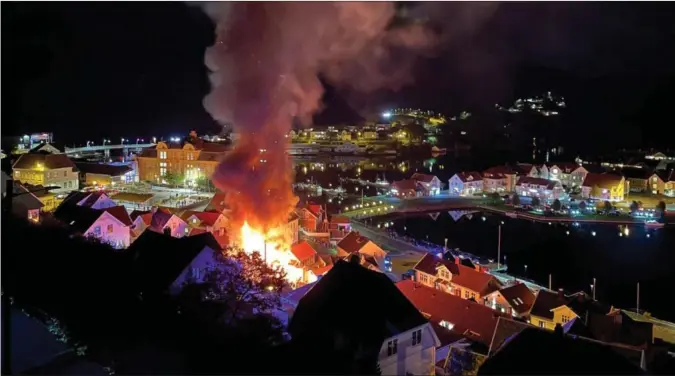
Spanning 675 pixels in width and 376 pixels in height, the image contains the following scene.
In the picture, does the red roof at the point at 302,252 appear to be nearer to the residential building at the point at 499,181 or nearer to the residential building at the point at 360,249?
the residential building at the point at 360,249

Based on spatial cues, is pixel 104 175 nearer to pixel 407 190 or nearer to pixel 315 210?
pixel 315 210

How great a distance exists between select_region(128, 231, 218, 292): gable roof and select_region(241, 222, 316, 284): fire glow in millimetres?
1984

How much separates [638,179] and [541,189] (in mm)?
3631

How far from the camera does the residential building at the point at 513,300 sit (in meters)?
7.35

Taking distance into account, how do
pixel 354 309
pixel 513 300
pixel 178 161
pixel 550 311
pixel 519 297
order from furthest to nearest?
pixel 178 161
pixel 519 297
pixel 513 300
pixel 550 311
pixel 354 309

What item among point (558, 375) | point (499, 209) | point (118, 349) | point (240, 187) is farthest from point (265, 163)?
point (499, 209)

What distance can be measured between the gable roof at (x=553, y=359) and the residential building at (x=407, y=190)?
15.0 metres

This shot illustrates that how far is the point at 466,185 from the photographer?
1900cm

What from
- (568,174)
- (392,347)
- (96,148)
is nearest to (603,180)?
(568,174)

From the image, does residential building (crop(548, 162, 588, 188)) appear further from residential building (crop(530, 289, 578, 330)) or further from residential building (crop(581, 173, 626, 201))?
residential building (crop(530, 289, 578, 330))

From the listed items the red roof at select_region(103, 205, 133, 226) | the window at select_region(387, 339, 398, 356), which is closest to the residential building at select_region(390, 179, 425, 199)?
the red roof at select_region(103, 205, 133, 226)

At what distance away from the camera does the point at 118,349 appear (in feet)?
10.7

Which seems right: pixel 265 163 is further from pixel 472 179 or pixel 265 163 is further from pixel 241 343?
pixel 472 179

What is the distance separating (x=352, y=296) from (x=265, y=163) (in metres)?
5.66
